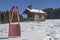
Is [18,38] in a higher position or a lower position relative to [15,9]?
lower

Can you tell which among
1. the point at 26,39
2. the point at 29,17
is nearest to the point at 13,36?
the point at 26,39

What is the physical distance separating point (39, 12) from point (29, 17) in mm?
1918

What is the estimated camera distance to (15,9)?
533cm

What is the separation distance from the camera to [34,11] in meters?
25.2

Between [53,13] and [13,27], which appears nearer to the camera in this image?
[13,27]

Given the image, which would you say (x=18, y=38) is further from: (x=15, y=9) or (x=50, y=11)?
(x=50, y=11)

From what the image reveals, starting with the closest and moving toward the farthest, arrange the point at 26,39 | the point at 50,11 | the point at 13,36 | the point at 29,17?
the point at 26,39 < the point at 13,36 < the point at 29,17 < the point at 50,11

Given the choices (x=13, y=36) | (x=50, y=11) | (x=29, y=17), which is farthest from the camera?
(x=50, y=11)

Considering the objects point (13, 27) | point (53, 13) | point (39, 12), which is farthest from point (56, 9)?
point (13, 27)

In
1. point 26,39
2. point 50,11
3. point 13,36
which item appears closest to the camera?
point 26,39

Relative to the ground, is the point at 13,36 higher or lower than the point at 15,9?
lower

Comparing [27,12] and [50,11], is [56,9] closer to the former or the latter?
[50,11]

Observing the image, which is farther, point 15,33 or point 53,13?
point 53,13

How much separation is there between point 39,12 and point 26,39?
20.5 metres
